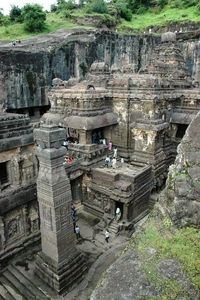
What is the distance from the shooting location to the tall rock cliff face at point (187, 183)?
3.78 metres

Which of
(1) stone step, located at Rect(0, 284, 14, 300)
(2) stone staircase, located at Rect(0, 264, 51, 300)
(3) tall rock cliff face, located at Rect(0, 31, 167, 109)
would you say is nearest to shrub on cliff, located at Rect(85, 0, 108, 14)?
(3) tall rock cliff face, located at Rect(0, 31, 167, 109)

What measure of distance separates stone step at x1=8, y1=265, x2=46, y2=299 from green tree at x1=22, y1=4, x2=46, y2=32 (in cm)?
2903

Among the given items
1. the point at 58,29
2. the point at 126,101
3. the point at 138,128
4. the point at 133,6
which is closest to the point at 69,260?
the point at 138,128

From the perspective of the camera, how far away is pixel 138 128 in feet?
57.6

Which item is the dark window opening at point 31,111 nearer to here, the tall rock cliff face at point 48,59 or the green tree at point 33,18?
the tall rock cliff face at point 48,59

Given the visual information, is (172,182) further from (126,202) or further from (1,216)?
(126,202)

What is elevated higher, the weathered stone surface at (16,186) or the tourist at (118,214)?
the weathered stone surface at (16,186)

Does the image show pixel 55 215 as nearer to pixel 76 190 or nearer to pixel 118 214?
pixel 118 214

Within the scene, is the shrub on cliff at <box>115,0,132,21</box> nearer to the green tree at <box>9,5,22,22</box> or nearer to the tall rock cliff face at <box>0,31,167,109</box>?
the tall rock cliff face at <box>0,31,167,109</box>

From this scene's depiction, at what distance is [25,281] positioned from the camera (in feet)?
35.1

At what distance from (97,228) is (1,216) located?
538 cm

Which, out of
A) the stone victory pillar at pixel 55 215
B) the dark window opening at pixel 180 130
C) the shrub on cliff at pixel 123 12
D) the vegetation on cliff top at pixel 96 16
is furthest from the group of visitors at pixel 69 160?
the shrub on cliff at pixel 123 12

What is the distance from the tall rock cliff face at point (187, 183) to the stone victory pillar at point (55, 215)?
19.1 ft

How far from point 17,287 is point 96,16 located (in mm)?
40251
